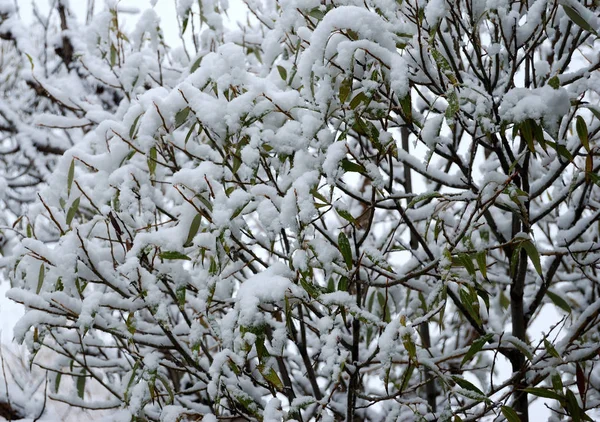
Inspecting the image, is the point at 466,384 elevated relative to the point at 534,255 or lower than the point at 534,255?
lower

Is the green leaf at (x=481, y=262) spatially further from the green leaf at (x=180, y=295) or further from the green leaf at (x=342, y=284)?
the green leaf at (x=180, y=295)

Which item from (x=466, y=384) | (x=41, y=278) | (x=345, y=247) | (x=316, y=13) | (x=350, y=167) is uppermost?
(x=316, y=13)

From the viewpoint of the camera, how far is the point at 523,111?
1.46 meters

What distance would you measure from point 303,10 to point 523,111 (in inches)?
29.4

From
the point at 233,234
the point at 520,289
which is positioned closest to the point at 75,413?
the point at 233,234

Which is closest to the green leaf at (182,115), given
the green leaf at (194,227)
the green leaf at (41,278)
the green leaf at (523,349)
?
the green leaf at (194,227)

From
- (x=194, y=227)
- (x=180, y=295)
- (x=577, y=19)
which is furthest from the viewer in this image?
(x=180, y=295)

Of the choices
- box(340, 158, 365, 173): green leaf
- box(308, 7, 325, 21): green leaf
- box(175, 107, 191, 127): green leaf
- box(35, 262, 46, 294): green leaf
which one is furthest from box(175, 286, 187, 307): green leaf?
box(308, 7, 325, 21): green leaf

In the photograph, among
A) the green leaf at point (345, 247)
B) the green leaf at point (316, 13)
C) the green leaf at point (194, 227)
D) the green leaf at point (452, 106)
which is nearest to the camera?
the green leaf at point (452, 106)

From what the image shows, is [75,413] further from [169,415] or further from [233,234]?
[233,234]

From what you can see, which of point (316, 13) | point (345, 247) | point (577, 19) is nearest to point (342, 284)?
point (345, 247)

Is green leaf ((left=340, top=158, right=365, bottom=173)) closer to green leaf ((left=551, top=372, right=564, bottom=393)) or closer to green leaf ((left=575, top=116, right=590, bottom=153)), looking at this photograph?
green leaf ((left=575, top=116, right=590, bottom=153))

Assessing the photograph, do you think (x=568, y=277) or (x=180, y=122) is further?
(x=568, y=277)

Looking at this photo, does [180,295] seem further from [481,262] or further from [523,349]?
[523,349]
